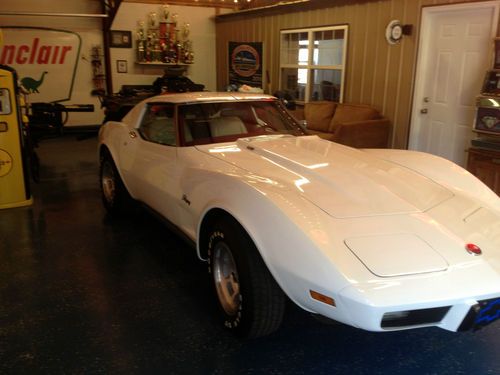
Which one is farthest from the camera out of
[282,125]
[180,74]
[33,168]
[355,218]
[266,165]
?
[180,74]

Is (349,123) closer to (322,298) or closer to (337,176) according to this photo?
(337,176)

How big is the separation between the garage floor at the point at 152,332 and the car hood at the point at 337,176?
0.79 m

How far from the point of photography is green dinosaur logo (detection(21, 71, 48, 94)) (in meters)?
9.75

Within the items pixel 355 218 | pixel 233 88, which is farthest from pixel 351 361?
pixel 233 88

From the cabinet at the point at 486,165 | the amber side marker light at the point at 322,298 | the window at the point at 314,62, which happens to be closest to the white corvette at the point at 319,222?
the amber side marker light at the point at 322,298

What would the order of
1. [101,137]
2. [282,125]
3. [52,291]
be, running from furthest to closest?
[101,137] → [282,125] → [52,291]

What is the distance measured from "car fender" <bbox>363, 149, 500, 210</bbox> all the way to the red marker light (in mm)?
636

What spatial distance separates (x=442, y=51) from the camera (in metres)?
5.79

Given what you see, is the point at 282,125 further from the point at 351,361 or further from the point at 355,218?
the point at 351,361

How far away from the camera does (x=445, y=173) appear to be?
2.93 metres

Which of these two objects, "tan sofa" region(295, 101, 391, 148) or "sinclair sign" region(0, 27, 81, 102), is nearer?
"tan sofa" region(295, 101, 391, 148)

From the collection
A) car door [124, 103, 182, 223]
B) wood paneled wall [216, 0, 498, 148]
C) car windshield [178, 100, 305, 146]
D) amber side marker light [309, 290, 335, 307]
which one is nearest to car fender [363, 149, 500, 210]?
car windshield [178, 100, 305, 146]

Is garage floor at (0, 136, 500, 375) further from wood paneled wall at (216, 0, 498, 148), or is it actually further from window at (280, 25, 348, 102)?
window at (280, 25, 348, 102)

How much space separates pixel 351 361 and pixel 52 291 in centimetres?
201
